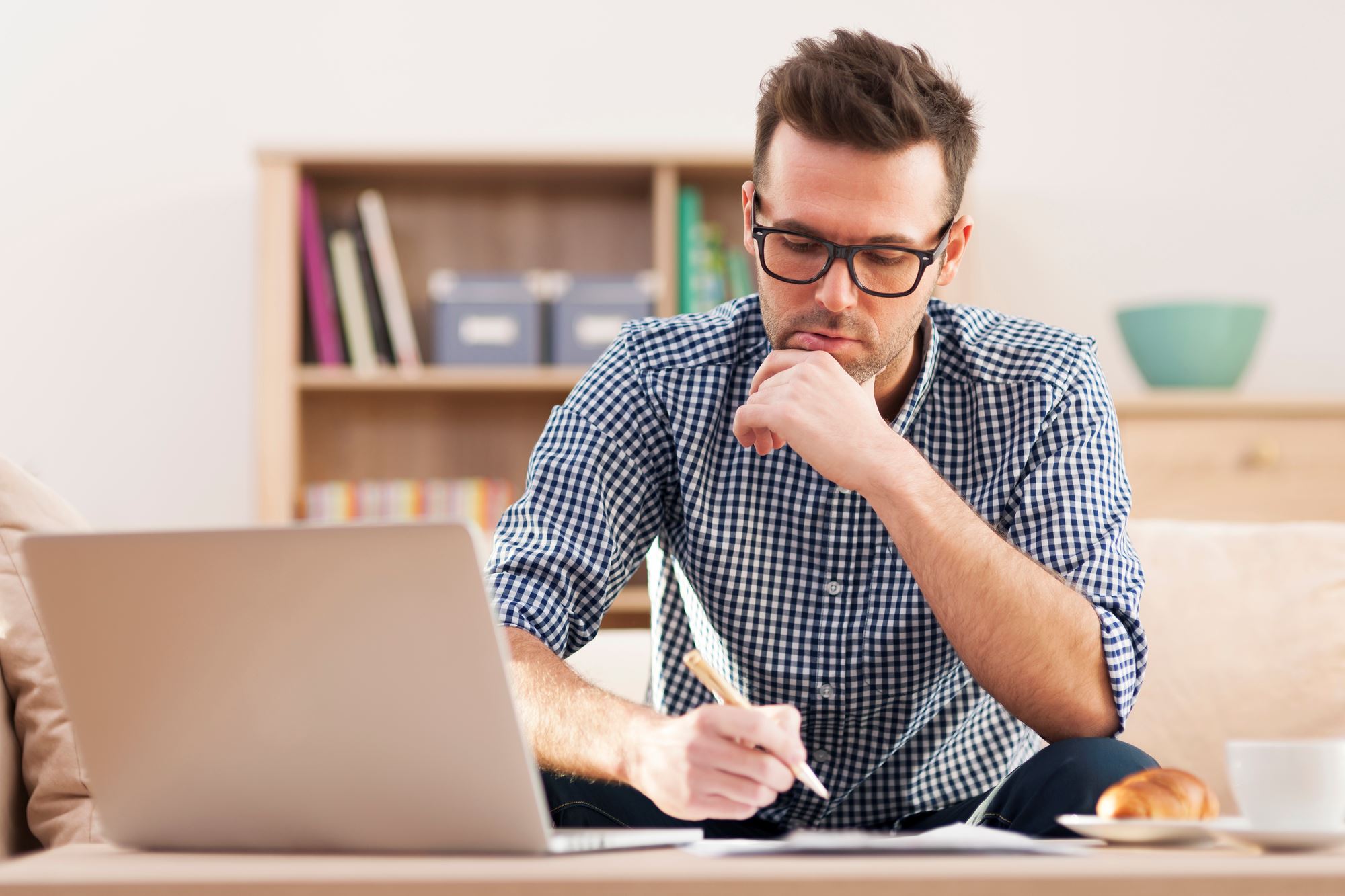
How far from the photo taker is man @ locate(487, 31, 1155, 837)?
1.09 m

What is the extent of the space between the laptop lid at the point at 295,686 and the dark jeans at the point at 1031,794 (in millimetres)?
396

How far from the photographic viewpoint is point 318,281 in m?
2.70

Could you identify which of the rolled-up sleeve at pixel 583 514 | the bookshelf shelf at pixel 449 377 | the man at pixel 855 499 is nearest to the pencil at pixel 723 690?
the man at pixel 855 499

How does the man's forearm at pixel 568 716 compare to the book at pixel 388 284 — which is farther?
the book at pixel 388 284

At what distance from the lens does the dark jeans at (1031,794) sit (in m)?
0.89

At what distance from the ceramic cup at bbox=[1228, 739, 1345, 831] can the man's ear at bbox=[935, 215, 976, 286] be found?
0.75 metres

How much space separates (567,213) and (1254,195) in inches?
60.3

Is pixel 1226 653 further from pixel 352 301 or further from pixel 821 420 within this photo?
pixel 352 301

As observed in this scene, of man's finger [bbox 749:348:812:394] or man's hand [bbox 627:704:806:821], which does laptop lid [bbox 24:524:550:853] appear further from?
man's finger [bbox 749:348:812:394]

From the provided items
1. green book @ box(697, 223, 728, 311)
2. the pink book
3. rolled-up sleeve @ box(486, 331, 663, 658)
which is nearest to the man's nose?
rolled-up sleeve @ box(486, 331, 663, 658)

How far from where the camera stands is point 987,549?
3.54 ft

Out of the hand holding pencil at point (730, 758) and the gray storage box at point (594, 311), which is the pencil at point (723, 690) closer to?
the hand holding pencil at point (730, 758)

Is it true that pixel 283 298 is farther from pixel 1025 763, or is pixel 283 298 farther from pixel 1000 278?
pixel 1025 763

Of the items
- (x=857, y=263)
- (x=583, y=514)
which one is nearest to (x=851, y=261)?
(x=857, y=263)
